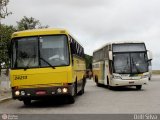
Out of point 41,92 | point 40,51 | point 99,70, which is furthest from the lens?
point 99,70

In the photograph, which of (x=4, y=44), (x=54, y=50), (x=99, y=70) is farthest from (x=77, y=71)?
(x=99, y=70)

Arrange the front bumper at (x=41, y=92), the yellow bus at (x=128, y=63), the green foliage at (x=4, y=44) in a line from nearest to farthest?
the front bumper at (x=41, y=92) → the green foliage at (x=4, y=44) → the yellow bus at (x=128, y=63)

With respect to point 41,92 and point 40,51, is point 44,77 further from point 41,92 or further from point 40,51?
point 40,51

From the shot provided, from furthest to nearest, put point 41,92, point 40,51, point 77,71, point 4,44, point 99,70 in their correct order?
1. point 99,70
2. point 4,44
3. point 77,71
4. point 40,51
5. point 41,92

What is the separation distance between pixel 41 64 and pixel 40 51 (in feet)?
1.69

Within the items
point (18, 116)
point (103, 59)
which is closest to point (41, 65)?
point (18, 116)

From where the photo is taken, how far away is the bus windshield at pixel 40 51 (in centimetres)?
1984

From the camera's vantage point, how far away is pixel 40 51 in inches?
785

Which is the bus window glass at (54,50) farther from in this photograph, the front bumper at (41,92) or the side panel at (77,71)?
the side panel at (77,71)

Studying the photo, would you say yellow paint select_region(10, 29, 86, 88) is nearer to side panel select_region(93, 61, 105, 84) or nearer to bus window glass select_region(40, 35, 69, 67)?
bus window glass select_region(40, 35, 69, 67)

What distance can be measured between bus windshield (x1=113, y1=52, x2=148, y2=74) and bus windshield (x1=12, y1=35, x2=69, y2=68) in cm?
1154

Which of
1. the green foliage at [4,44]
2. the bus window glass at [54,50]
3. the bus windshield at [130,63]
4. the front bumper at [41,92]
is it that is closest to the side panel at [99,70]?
the bus windshield at [130,63]

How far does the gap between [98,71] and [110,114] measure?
914 inches

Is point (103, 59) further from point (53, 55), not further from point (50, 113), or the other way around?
point (50, 113)
